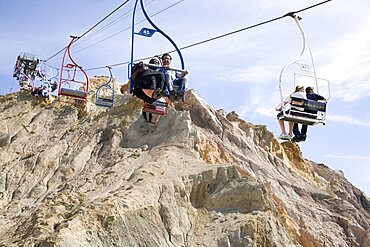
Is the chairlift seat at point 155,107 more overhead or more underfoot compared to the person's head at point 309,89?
more underfoot

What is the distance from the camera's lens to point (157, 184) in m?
21.5

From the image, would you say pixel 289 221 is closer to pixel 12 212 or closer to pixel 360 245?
pixel 360 245

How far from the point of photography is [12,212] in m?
24.9

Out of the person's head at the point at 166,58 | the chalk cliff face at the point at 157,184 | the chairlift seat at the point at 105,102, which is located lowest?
the chalk cliff face at the point at 157,184

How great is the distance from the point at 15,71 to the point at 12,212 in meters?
17.0

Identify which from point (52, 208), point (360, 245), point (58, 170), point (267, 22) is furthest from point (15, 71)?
point (267, 22)

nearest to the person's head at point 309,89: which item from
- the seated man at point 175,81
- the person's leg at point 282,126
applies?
the person's leg at point 282,126

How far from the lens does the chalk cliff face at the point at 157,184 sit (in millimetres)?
19734

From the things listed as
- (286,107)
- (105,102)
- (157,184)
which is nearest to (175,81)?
(286,107)

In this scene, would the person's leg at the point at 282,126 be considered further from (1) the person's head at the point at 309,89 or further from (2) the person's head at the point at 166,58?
(2) the person's head at the point at 166,58

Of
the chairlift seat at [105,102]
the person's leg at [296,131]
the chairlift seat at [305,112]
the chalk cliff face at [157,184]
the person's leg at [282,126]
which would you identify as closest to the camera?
the chairlift seat at [305,112]

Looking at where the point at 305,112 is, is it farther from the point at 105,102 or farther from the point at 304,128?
the point at 105,102

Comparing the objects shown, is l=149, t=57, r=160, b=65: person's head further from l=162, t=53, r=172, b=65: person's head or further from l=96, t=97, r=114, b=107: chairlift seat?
l=96, t=97, r=114, b=107: chairlift seat

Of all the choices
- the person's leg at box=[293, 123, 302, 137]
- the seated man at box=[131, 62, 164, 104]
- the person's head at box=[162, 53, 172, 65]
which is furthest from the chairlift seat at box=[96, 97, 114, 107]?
the person's leg at box=[293, 123, 302, 137]
